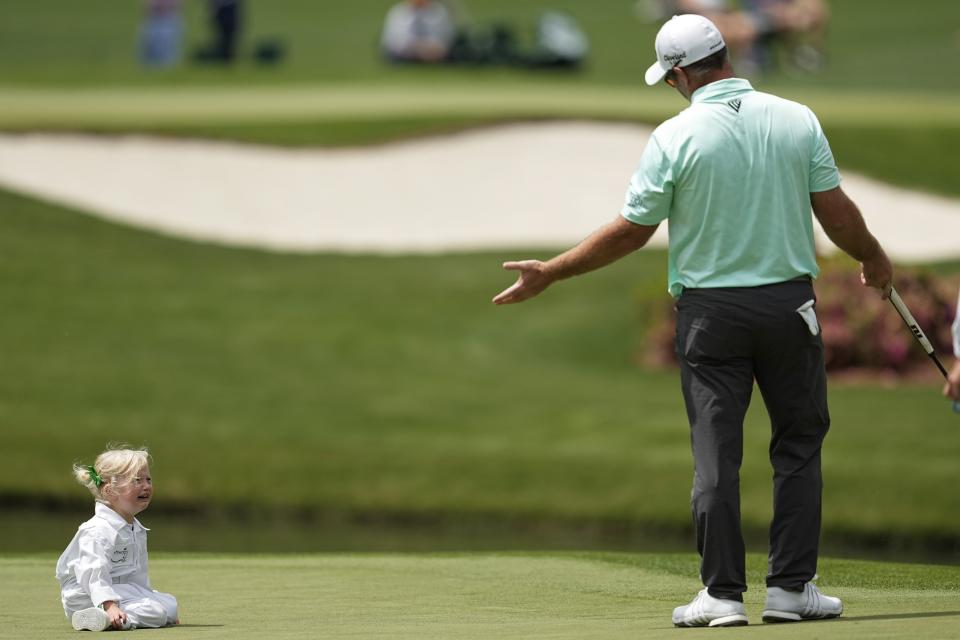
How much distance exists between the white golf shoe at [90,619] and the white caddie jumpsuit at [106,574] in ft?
0.28

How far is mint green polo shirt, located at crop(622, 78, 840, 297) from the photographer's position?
5801 mm

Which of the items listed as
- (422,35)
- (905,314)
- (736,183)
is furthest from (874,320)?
(422,35)

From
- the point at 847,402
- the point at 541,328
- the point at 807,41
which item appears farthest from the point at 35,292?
the point at 807,41

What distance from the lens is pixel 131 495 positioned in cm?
622

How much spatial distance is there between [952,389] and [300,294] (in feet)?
39.2

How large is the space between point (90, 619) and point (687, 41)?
117 inches

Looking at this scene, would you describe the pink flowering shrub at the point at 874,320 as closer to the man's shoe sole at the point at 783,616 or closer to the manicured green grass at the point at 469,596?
the manicured green grass at the point at 469,596

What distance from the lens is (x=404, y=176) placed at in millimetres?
22203

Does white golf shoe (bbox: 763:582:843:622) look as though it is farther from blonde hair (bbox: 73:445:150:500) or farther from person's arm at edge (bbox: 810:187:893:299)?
blonde hair (bbox: 73:445:150:500)

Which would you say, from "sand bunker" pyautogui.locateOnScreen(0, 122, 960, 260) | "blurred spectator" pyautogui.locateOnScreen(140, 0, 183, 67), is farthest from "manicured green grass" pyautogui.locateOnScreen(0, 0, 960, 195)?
"blurred spectator" pyautogui.locateOnScreen(140, 0, 183, 67)

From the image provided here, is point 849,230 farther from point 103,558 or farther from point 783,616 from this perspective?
point 103,558

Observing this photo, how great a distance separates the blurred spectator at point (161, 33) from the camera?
114 feet

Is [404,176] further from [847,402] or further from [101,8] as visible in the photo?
[101,8]

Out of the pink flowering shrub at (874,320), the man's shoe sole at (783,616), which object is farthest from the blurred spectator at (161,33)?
the man's shoe sole at (783,616)
